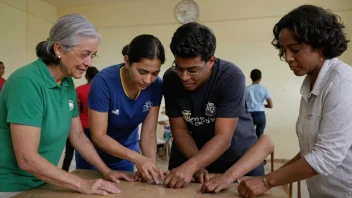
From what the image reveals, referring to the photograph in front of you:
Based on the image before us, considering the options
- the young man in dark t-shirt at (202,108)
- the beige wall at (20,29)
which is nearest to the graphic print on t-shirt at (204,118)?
the young man in dark t-shirt at (202,108)

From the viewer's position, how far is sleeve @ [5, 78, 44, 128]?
3.30ft

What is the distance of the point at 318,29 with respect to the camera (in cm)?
99

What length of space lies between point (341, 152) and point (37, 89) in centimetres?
109

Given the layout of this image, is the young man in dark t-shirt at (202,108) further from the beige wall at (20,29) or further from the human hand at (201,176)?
Answer: the beige wall at (20,29)

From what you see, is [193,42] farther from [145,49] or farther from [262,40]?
[262,40]

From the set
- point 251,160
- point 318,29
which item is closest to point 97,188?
point 251,160

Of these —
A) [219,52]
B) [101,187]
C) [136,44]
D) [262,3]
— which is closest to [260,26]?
[262,3]

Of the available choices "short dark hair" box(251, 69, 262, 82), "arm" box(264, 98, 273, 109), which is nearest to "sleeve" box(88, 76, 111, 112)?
"short dark hair" box(251, 69, 262, 82)

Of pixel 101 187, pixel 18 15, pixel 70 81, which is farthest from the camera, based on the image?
pixel 18 15

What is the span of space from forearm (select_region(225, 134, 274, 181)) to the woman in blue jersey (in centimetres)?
34

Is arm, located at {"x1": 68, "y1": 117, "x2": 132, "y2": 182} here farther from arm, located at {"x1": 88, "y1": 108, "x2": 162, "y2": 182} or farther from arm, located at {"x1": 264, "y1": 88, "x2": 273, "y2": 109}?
arm, located at {"x1": 264, "y1": 88, "x2": 273, "y2": 109}

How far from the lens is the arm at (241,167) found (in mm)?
1194

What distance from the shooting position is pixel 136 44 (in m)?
1.32

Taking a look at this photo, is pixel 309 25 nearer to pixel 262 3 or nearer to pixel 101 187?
pixel 101 187
